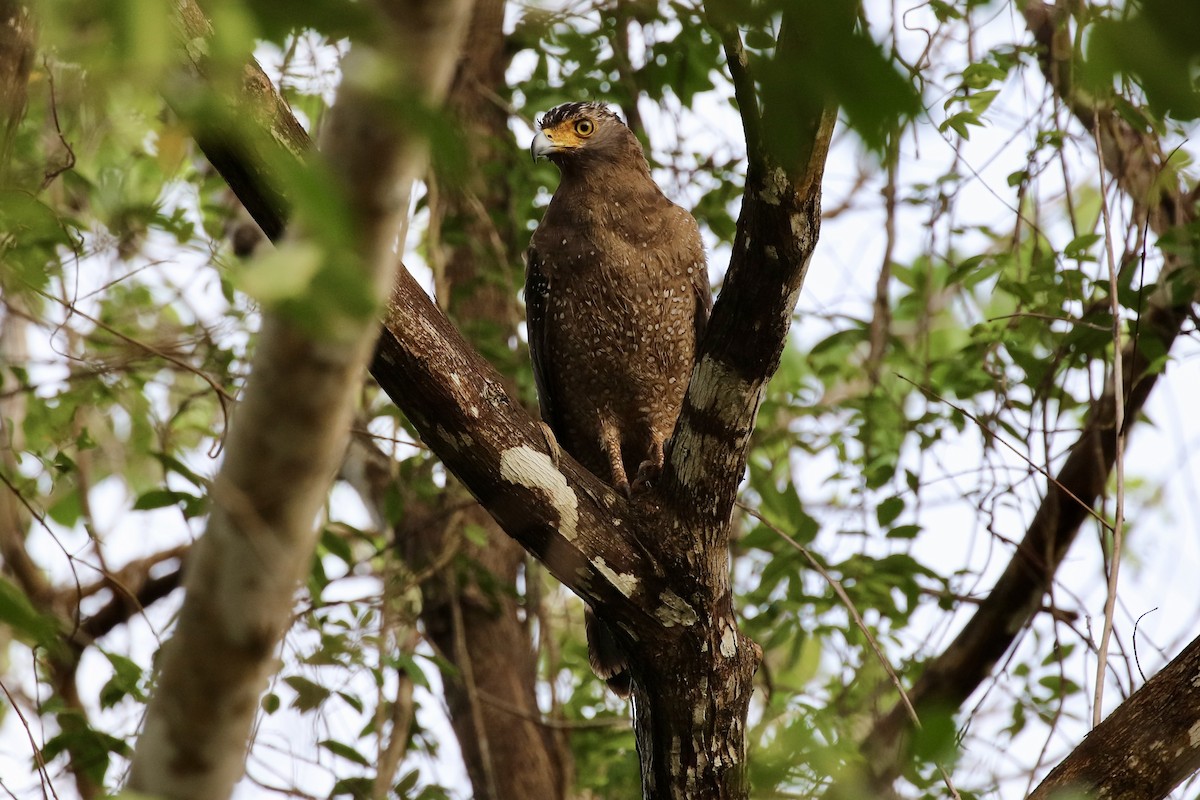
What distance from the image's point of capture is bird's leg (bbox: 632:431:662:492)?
144 inches

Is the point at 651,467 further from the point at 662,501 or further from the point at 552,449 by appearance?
the point at 552,449

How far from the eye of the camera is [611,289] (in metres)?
4.22

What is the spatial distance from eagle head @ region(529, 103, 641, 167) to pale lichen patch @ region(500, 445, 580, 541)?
1816 mm

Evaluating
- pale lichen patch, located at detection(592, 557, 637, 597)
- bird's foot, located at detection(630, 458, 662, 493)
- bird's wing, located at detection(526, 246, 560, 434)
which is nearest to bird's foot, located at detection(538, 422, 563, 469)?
pale lichen patch, located at detection(592, 557, 637, 597)

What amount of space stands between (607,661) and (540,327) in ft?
4.04

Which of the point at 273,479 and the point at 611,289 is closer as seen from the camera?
the point at 273,479

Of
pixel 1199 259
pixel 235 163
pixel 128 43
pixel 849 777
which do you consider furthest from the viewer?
pixel 1199 259

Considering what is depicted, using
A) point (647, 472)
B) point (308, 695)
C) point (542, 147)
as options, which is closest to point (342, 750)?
point (308, 695)

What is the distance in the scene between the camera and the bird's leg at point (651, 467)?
3.67 metres

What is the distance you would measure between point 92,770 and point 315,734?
70cm

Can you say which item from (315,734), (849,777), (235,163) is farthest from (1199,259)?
(315,734)

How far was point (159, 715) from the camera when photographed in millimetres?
1372

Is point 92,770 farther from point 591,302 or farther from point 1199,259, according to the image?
point 1199,259

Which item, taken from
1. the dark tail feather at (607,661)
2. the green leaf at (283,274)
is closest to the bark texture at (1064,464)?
the dark tail feather at (607,661)
